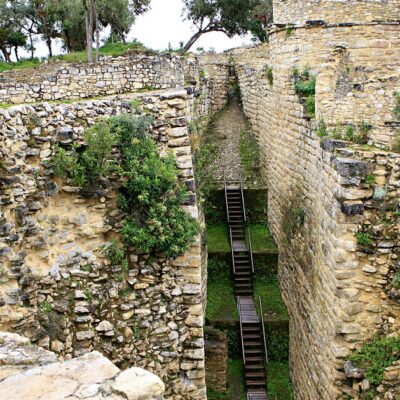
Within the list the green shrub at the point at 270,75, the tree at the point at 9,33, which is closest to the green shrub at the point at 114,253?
the green shrub at the point at 270,75

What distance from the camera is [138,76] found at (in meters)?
13.0

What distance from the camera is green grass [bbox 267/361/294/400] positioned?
1095cm

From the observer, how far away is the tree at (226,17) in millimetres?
31531

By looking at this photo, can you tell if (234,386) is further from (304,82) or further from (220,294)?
(304,82)

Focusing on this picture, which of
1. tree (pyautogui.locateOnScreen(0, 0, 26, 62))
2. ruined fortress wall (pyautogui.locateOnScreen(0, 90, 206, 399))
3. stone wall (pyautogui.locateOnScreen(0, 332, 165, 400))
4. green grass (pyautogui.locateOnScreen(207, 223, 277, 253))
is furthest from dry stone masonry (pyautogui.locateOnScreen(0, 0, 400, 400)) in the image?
tree (pyautogui.locateOnScreen(0, 0, 26, 62))

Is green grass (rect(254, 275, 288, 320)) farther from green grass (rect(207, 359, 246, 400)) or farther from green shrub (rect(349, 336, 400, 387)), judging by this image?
green shrub (rect(349, 336, 400, 387))

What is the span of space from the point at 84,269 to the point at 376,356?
173 inches

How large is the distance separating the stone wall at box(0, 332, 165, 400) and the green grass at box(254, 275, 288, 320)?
8767mm

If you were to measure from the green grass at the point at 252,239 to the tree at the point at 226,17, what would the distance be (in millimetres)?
19375

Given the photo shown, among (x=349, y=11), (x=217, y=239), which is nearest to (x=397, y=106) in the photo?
(x=349, y=11)

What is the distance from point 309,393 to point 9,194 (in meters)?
6.53

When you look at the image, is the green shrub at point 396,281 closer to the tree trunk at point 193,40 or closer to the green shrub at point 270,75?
the green shrub at point 270,75

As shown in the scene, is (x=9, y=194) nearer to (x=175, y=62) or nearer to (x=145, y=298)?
(x=145, y=298)

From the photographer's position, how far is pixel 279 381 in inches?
445
